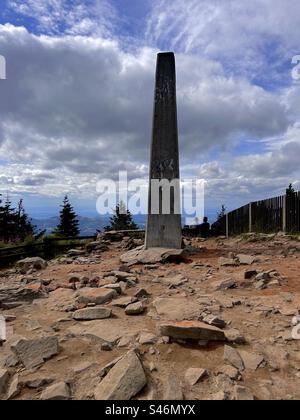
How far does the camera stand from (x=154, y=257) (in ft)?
26.9

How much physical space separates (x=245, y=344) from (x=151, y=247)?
6.33m

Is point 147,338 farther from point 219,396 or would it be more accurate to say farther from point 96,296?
point 96,296

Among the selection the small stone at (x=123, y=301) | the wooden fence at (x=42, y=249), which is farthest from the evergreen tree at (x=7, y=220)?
the small stone at (x=123, y=301)

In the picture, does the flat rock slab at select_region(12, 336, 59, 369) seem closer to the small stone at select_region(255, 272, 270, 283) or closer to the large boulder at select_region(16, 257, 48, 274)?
the small stone at select_region(255, 272, 270, 283)

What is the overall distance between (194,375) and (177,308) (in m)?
1.54

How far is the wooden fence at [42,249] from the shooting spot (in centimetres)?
995

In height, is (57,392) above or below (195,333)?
below

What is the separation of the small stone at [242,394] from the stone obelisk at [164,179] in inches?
275

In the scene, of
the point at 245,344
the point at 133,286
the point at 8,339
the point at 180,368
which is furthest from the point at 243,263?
the point at 8,339

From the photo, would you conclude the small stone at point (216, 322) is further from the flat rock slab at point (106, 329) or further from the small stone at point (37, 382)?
the small stone at point (37, 382)

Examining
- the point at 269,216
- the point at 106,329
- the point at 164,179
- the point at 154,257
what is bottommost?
the point at 106,329

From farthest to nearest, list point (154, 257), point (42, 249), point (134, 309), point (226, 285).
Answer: point (42, 249) → point (154, 257) → point (226, 285) → point (134, 309)

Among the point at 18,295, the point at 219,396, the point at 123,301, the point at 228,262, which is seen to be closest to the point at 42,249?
the point at 18,295

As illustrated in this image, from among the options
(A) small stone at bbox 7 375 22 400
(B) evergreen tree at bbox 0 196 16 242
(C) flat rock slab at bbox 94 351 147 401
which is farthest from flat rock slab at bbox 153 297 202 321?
(B) evergreen tree at bbox 0 196 16 242
